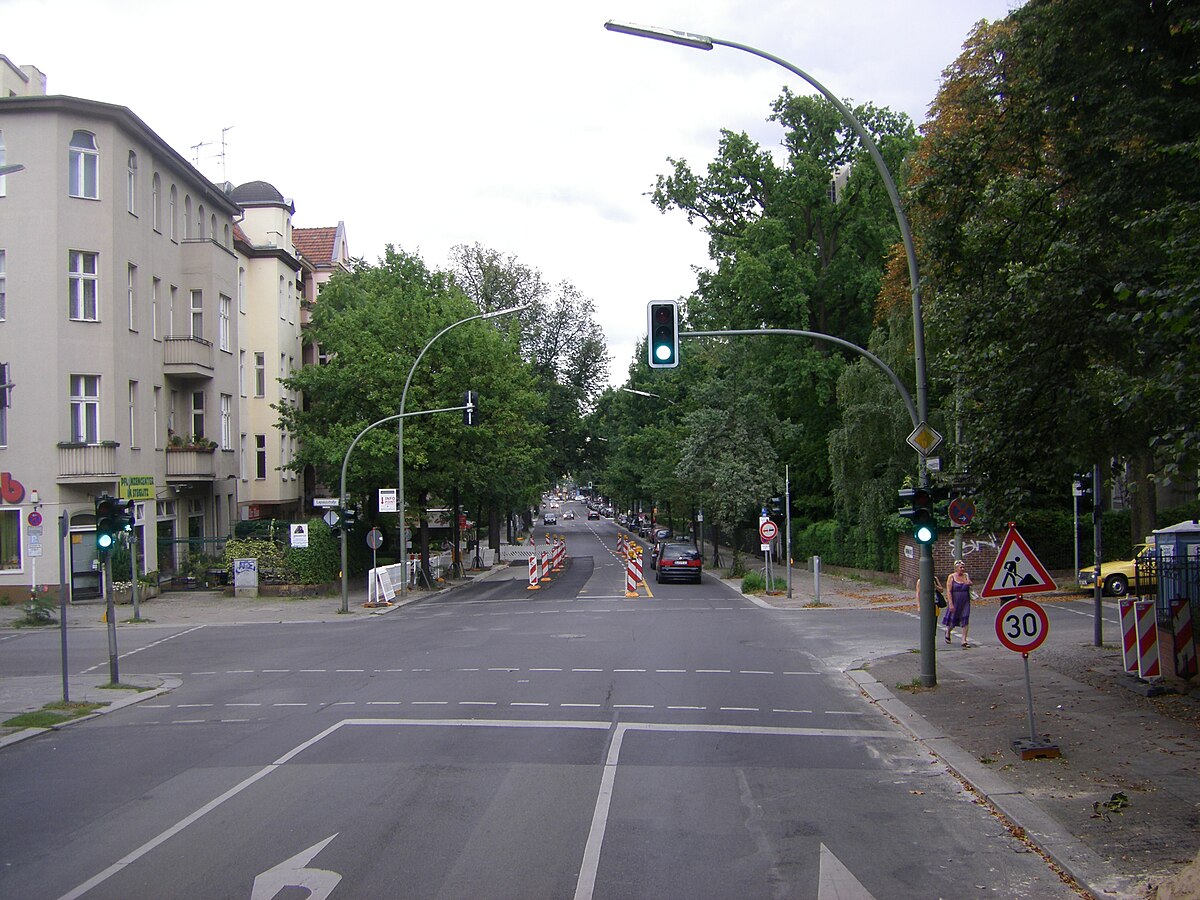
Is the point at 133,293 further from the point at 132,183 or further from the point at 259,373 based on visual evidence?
the point at 259,373

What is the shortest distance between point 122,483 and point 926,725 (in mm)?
22148

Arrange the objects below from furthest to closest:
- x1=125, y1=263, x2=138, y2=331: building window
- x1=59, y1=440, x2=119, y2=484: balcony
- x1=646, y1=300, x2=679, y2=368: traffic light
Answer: x1=125, y1=263, x2=138, y2=331: building window < x1=59, y1=440, x2=119, y2=484: balcony < x1=646, y1=300, x2=679, y2=368: traffic light

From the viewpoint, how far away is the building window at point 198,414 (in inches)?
1569

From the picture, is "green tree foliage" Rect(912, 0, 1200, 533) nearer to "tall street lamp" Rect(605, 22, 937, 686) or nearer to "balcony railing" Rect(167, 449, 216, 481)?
A: "tall street lamp" Rect(605, 22, 937, 686)

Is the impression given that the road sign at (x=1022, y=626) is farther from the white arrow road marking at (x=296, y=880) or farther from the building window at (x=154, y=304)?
the building window at (x=154, y=304)

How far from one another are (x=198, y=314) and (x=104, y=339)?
6.68 meters

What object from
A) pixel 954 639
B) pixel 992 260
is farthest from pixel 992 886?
pixel 954 639

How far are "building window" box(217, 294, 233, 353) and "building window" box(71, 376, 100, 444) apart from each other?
7.81 meters

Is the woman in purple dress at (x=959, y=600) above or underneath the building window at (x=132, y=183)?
underneath

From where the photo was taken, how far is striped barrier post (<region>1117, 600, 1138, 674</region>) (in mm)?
14883

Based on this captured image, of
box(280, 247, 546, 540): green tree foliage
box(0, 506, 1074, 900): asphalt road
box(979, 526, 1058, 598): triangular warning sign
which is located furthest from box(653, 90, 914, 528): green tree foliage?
box(979, 526, 1058, 598): triangular warning sign

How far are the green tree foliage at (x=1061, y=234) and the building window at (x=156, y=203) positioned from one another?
29.0 m

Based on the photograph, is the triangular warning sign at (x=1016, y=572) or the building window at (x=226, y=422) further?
the building window at (x=226, y=422)

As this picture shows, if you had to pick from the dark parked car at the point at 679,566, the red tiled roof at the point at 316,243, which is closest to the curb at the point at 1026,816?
the dark parked car at the point at 679,566
